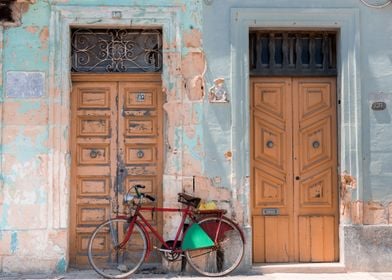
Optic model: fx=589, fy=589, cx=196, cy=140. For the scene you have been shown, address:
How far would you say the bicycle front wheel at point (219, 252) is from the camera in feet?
25.2

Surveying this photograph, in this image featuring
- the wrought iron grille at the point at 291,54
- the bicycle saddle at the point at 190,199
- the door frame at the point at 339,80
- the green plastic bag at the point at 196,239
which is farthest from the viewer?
the wrought iron grille at the point at 291,54

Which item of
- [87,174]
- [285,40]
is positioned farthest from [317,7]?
[87,174]

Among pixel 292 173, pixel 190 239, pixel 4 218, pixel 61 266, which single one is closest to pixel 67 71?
pixel 4 218

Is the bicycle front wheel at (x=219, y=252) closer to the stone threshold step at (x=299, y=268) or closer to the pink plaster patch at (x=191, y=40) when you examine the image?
the stone threshold step at (x=299, y=268)

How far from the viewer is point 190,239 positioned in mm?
7625

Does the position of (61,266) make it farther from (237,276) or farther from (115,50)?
(115,50)

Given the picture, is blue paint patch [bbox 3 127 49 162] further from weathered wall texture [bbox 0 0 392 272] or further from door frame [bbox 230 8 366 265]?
door frame [bbox 230 8 366 265]

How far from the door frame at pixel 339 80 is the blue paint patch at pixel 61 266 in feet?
7.97

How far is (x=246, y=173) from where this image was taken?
793 cm

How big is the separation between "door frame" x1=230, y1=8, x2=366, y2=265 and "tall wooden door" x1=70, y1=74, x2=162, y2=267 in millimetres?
1105

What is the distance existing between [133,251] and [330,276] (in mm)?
2664

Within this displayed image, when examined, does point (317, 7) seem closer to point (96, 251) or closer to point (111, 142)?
point (111, 142)

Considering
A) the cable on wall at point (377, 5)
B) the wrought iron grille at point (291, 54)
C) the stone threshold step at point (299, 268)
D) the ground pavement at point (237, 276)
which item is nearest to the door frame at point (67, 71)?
the ground pavement at point (237, 276)

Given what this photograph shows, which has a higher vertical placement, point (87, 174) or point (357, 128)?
point (357, 128)
